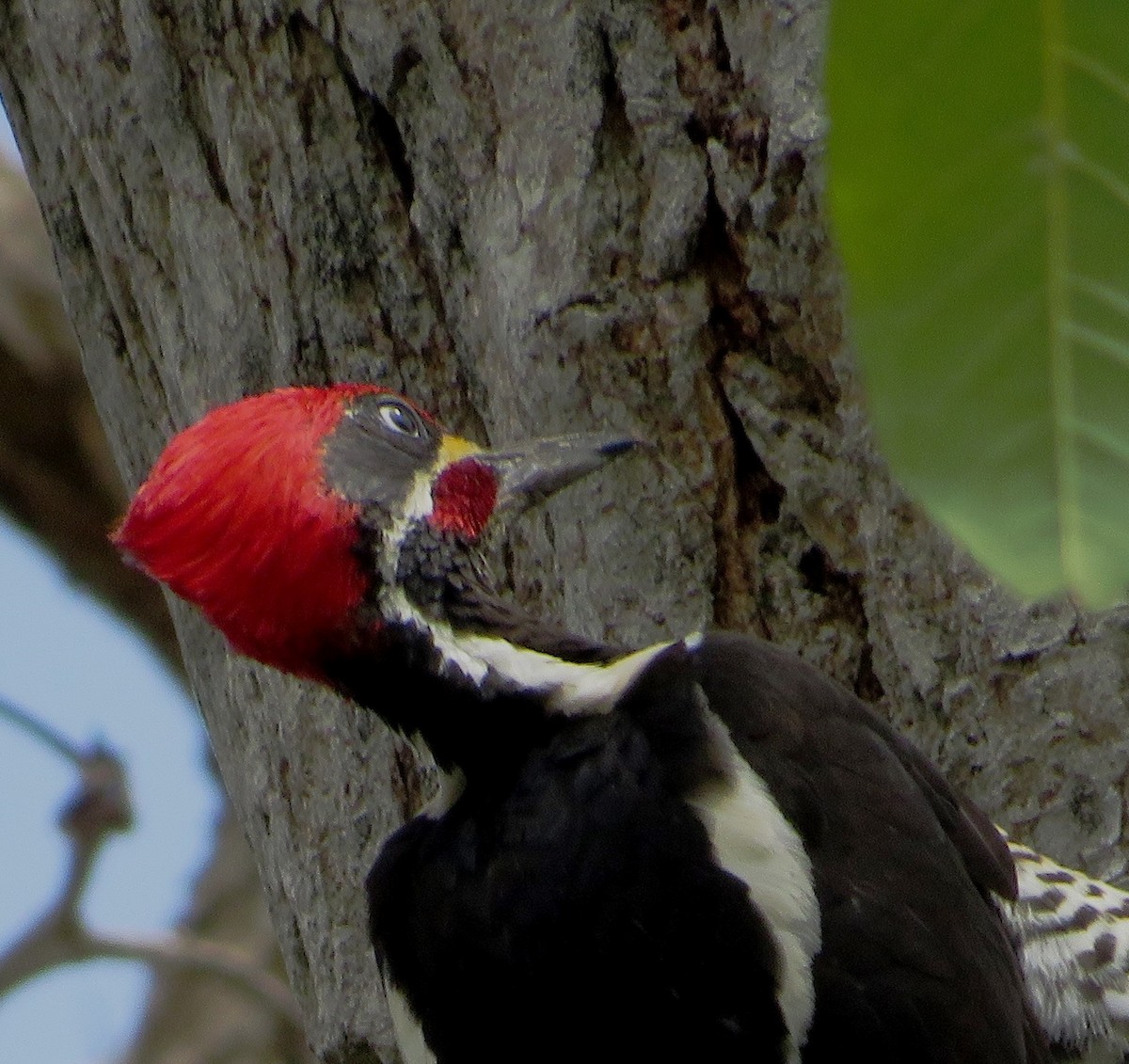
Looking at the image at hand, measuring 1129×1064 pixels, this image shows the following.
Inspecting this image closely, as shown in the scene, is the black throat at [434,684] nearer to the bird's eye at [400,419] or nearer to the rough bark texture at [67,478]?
the bird's eye at [400,419]

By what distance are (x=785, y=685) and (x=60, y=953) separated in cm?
290

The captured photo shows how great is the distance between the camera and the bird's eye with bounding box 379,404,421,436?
200 cm

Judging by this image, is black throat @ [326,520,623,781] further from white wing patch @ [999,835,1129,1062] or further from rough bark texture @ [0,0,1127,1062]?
white wing patch @ [999,835,1129,1062]

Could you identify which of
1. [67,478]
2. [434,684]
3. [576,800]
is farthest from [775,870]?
[67,478]

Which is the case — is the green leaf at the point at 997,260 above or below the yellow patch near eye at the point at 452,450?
above

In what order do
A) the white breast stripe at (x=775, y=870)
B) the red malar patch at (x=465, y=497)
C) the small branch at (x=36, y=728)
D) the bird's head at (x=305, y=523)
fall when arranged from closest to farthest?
the white breast stripe at (x=775, y=870)
the bird's head at (x=305, y=523)
the red malar patch at (x=465, y=497)
the small branch at (x=36, y=728)

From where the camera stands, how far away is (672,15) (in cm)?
214

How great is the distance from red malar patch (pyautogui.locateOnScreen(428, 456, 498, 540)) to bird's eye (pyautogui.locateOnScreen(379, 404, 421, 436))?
7 centimetres

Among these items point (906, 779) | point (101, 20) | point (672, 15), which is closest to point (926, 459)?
point (906, 779)

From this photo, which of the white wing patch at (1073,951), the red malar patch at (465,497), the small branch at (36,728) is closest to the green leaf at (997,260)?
the red malar patch at (465,497)

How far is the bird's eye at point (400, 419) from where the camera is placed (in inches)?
78.8

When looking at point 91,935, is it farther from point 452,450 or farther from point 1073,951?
point 1073,951

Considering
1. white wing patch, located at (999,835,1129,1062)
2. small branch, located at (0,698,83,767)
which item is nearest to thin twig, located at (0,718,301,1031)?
small branch, located at (0,698,83,767)

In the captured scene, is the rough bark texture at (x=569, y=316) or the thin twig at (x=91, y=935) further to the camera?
the thin twig at (x=91, y=935)
